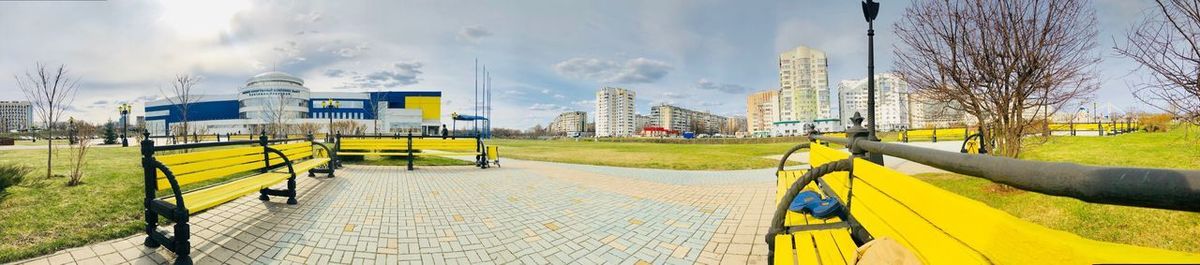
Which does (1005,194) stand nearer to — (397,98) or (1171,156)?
(1171,156)

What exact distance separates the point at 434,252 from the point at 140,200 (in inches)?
178

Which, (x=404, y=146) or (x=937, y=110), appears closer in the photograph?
(x=937, y=110)

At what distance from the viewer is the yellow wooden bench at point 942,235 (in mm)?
868

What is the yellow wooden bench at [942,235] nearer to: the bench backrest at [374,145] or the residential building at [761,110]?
the bench backrest at [374,145]

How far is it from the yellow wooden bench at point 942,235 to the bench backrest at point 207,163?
17.4ft

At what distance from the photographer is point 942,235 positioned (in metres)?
1.38

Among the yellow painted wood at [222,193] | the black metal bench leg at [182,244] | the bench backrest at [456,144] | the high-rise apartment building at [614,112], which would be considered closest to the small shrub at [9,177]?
the yellow painted wood at [222,193]

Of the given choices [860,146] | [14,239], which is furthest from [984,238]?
[14,239]

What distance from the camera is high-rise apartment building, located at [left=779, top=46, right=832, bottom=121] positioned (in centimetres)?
9694

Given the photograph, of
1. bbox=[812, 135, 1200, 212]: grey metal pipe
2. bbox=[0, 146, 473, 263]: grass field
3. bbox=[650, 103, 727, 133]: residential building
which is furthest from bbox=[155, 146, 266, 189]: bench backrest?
bbox=[650, 103, 727, 133]: residential building

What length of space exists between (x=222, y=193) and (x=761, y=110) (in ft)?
456

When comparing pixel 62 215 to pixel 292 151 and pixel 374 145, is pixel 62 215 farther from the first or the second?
pixel 374 145

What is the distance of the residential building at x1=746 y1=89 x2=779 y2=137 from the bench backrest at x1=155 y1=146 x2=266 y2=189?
123 meters

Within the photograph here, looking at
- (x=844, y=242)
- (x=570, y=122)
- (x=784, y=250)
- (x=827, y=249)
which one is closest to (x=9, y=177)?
(x=784, y=250)
